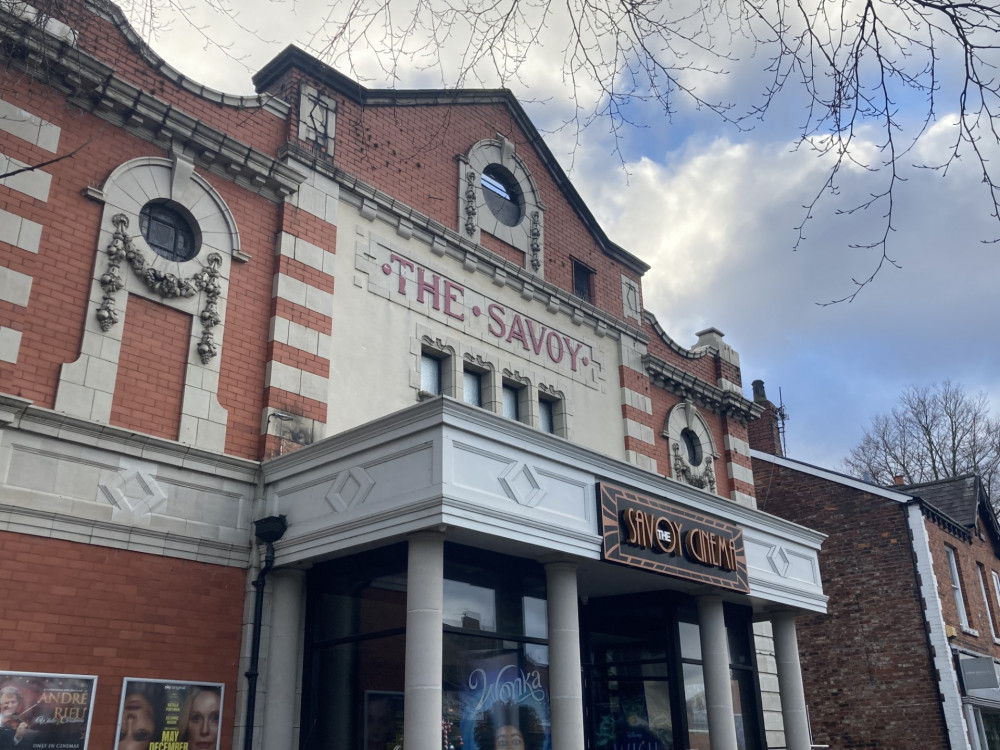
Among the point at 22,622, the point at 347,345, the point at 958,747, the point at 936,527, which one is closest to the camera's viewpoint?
the point at 22,622

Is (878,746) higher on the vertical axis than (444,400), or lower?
lower

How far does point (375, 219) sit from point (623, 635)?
786 cm

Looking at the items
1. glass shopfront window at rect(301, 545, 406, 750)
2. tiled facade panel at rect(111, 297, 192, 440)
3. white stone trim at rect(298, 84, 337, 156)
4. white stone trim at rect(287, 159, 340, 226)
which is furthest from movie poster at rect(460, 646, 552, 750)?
white stone trim at rect(298, 84, 337, 156)

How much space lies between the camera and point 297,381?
12672 mm

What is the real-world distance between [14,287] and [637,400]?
12.2m

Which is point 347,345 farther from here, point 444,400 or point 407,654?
point 407,654

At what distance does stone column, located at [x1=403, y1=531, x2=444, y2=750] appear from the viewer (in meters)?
9.18

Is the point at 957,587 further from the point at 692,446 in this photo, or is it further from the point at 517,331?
the point at 517,331

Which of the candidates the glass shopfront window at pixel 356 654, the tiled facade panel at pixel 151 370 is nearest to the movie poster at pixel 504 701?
the glass shopfront window at pixel 356 654

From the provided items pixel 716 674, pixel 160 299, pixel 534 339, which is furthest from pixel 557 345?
pixel 160 299

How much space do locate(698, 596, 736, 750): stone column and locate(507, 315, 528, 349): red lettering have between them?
561 cm

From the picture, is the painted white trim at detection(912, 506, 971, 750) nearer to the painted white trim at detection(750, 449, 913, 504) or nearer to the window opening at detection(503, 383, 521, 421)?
the painted white trim at detection(750, 449, 913, 504)

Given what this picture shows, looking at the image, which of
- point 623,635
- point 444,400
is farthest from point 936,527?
point 444,400

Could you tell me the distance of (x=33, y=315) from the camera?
34.3 feet
